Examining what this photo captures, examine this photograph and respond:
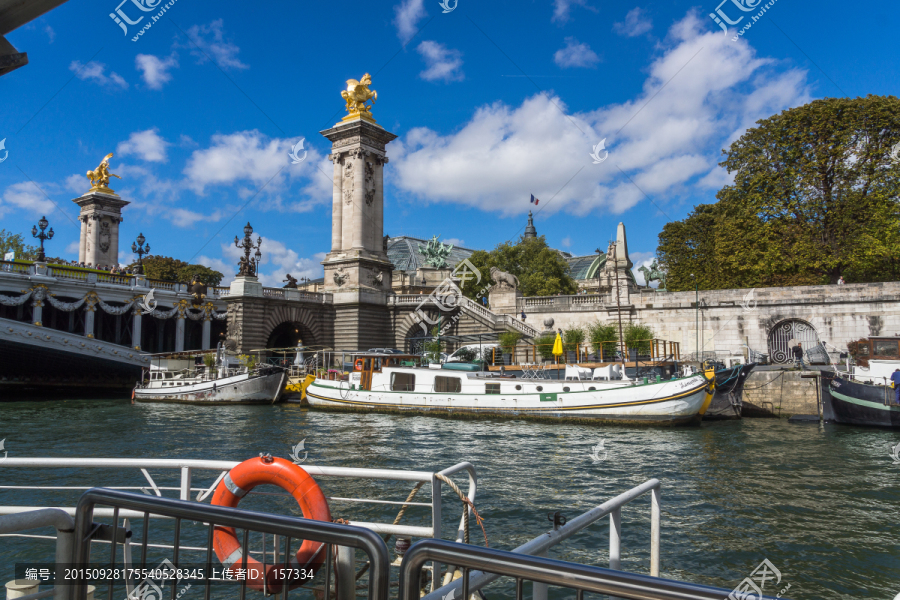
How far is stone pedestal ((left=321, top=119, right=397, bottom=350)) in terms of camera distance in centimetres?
4419

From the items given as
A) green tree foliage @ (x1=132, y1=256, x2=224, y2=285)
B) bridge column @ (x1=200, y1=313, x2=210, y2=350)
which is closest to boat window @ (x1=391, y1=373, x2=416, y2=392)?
bridge column @ (x1=200, y1=313, x2=210, y2=350)

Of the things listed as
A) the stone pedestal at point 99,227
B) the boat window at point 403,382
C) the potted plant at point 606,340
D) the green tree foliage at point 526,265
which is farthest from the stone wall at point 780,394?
the stone pedestal at point 99,227

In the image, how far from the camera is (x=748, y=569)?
8641mm

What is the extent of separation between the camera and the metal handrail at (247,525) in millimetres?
2383

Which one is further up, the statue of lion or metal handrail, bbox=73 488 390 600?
the statue of lion

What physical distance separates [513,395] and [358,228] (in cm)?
2271

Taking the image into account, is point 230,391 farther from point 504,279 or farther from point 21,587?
point 21,587

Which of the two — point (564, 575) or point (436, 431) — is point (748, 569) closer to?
point (564, 575)

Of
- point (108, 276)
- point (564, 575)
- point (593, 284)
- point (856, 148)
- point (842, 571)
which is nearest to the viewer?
point (564, 575)

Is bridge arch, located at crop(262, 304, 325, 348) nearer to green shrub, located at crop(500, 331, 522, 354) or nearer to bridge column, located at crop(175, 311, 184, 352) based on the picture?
bridge column, located at crop(175, 311, 184, 352)

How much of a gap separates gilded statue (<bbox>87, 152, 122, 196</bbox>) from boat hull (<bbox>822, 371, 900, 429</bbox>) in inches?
2632

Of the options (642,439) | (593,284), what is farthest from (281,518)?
(593,284)

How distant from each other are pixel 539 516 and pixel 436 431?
11.7m

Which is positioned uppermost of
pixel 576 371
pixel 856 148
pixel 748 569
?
pixel 856 148
